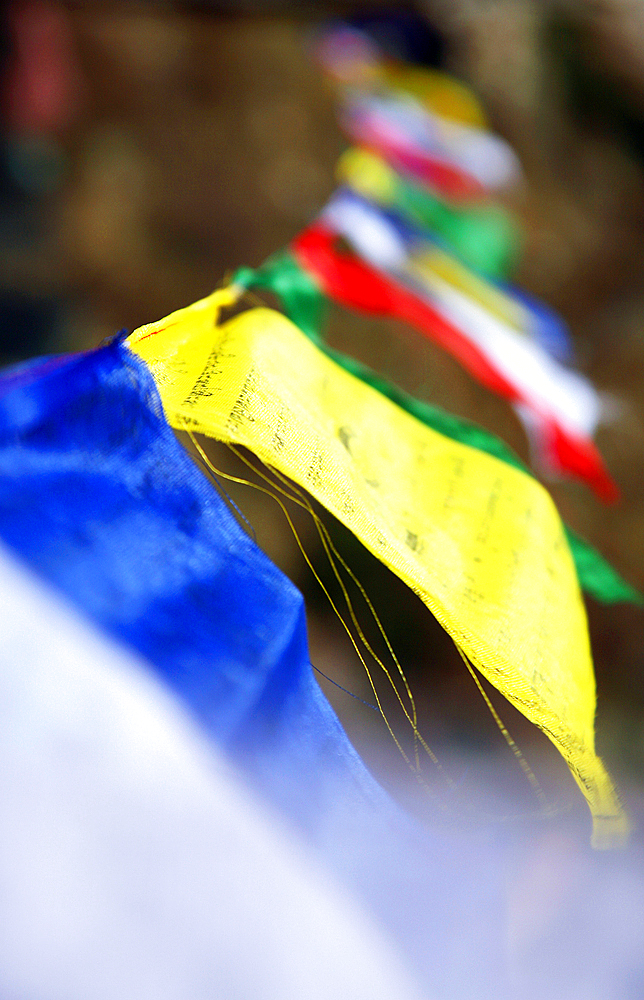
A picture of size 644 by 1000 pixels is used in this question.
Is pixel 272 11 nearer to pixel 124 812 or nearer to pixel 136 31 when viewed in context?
pixel 136 31

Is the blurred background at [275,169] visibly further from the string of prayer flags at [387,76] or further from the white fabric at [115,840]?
the white fabric at [115,840]

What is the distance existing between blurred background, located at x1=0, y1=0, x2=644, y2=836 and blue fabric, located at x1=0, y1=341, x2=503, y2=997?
93cm

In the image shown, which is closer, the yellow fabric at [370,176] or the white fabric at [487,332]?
the white fabric at [487,332]

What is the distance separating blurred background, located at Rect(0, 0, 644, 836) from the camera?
180 cm

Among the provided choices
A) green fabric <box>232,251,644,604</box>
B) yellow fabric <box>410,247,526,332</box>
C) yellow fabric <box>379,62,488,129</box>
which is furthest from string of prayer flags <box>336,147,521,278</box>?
green fabric <box>232,251,644,604</box>

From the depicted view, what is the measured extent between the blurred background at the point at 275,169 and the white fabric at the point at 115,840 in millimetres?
922

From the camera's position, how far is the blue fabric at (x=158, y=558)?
398 millimetres

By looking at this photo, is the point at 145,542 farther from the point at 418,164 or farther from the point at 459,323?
the point at 418,164

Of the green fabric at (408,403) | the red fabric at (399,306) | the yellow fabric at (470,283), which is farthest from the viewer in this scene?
the yellow fabric at (470,283)

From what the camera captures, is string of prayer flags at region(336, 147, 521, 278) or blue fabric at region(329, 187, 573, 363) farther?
string of prayer flags at region(336, 147, 521, 278)

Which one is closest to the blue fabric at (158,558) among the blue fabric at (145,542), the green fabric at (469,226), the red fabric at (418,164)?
the blue fabric at (145,542)

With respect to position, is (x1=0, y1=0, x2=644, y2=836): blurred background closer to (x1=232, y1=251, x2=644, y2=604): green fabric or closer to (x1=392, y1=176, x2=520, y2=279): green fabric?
(x1=392, y1=176, x2=520, y2=279): green fabric

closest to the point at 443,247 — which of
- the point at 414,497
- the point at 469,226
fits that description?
the point at 469,226

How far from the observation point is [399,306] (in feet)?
3.16
